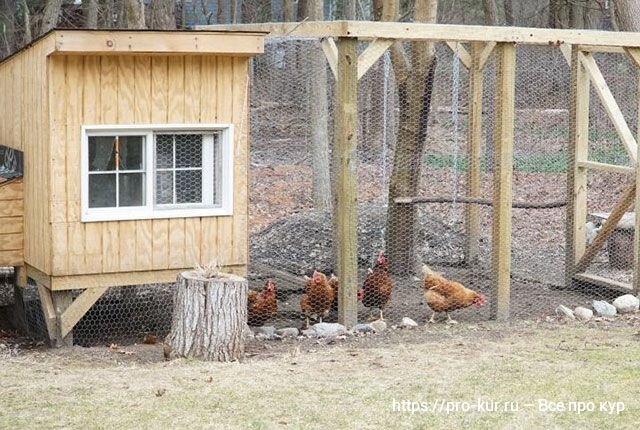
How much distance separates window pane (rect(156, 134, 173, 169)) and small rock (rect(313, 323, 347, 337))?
5.65 ft

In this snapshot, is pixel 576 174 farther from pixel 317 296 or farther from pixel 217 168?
pixel 217 168

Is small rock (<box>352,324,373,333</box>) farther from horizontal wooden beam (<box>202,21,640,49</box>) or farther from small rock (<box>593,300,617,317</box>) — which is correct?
horizontal wooden beam (<box>202,21,640,49</box>)

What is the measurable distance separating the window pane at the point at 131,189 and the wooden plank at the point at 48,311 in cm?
94

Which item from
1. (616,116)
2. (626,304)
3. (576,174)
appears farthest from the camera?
(576,174)

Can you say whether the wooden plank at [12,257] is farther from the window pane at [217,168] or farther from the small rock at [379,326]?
the small rock at [379,326]

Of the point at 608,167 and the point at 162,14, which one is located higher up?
the point at 162,14

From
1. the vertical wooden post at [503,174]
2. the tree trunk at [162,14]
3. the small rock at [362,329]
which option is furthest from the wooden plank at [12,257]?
the tree trunk at [162,14]

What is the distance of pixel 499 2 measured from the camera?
31953mm

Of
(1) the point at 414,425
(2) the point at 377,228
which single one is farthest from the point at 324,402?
(2) the point at 377,228

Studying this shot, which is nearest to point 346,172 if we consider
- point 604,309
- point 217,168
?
point 217,168

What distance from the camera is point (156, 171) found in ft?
28.5

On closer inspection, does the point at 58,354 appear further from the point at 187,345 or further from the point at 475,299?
the point at 475,299

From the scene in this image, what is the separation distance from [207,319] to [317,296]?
5.33 feet

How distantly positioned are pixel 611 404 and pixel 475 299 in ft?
9.53
